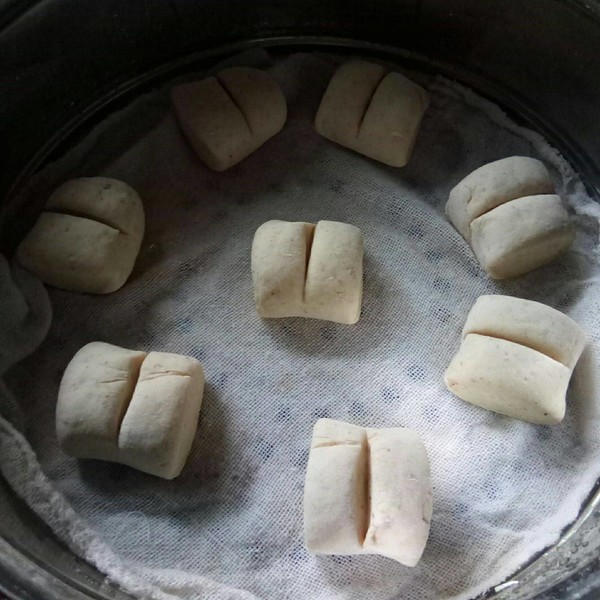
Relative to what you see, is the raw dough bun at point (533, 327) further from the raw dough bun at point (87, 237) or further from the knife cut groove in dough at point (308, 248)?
the raw dough bun at point (87, 237)

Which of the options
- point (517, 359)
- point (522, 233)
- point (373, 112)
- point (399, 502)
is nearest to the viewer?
point (399, 502)

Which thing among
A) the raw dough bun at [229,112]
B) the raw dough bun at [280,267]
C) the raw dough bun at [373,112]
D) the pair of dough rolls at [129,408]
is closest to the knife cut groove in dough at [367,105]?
the raw dough bun at [373,112]

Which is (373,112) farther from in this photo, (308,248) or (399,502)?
(399,502)

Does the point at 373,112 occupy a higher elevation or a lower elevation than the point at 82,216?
higher

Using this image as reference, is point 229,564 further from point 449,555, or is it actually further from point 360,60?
point 360,60

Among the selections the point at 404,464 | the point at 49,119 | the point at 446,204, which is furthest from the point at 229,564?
the point at 49,119

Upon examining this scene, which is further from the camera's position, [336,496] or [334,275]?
[334,275]

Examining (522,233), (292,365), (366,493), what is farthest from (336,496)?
(522,233)
